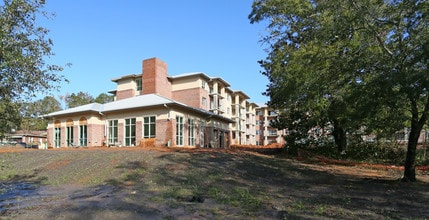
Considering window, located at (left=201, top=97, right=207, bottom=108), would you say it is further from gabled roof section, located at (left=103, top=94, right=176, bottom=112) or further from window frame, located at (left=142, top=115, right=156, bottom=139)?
window frame, located at (left=142, top=115, right=156, bottom=139)

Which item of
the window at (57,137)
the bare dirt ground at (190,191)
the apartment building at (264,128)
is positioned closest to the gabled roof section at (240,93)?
the apartment building at (264,128)

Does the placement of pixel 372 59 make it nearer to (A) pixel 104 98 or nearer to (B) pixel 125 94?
(B) pixel 125 94

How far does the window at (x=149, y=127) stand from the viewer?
1170 inches

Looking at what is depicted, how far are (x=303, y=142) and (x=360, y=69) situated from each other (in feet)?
56.6

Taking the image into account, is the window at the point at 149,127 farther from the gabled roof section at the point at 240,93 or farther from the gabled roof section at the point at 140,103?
the gabled roof section at the point at 240,93

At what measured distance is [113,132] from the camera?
3253cm

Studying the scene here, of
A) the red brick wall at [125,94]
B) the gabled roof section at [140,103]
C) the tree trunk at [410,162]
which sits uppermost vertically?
the red brick wall at [125,94]

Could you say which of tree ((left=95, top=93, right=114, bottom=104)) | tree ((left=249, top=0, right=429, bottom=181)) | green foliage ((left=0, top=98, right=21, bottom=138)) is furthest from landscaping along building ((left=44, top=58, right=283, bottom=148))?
tree ((left=95, top=93, right=114, bottom=104))

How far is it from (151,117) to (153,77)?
11358mm

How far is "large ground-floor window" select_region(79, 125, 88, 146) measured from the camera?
3338 cm

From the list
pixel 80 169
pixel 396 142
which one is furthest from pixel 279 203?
pixel 396 142

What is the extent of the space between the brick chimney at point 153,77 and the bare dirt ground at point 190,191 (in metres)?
22.4

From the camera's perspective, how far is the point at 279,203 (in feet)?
29.8

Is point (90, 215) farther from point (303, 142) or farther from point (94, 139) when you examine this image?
point (94, 139)
